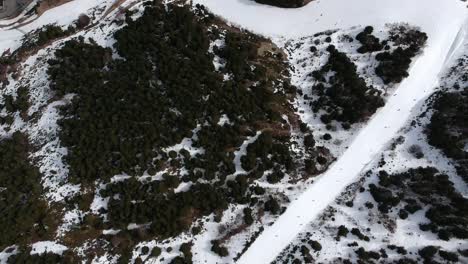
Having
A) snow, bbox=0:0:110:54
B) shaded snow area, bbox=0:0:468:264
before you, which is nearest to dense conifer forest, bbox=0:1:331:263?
shaded snow area, bbox=0:0:468:264

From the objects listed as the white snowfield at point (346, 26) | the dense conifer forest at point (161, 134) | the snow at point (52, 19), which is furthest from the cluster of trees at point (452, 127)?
the snow at point (52, 19)

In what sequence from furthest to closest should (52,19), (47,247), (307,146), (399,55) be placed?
1. (52,19)
2. (399,55)
3. (307,146)
4. (47,247)

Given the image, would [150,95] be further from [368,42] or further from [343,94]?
[368,42]

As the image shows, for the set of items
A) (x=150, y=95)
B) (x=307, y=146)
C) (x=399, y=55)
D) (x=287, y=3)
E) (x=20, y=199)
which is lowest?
(x=307, y=146)

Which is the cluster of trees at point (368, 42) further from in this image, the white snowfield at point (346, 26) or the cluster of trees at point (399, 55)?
the white snowfield at point (346, 26)

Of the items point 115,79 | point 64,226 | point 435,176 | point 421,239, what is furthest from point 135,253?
point 435,176

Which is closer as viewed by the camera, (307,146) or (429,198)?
(429,198)

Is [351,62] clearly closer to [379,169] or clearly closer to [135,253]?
[379,169]

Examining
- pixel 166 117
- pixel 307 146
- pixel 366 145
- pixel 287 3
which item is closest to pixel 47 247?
pixel 166 117
